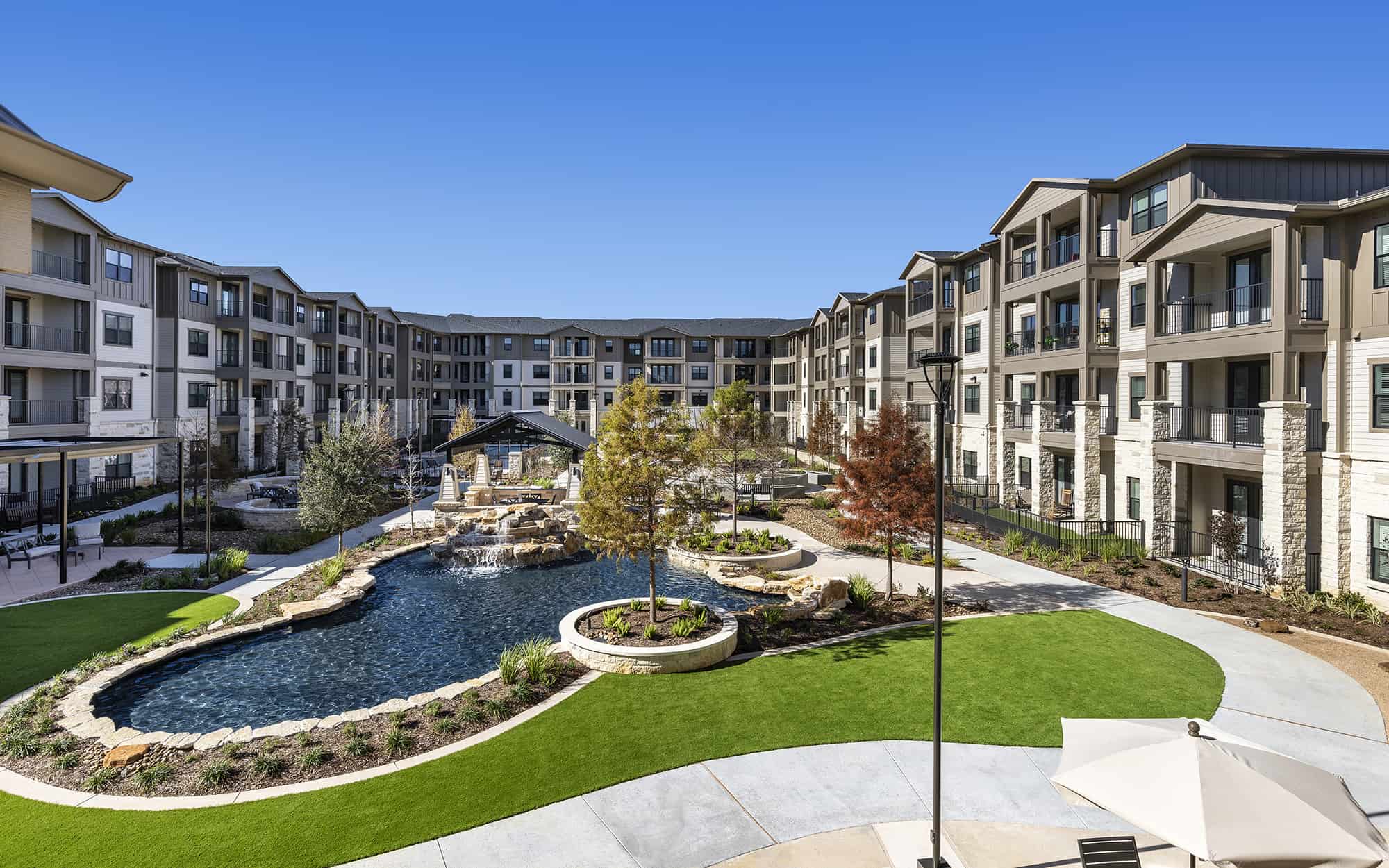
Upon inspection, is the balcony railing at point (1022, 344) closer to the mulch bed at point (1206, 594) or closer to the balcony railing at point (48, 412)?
the mulch bed at point (1206, 594)

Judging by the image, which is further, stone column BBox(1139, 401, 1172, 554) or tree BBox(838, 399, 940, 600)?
stone column BBox(1139, 401, 1172, 554)

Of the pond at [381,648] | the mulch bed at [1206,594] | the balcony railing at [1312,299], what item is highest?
the balcony railing at [1312,299]

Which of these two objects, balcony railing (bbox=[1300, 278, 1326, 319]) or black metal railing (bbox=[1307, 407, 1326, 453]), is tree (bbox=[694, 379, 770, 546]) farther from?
balcony railing (bbox=[1300, 278, 1326, 319])

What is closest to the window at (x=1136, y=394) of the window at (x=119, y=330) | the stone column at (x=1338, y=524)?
the stone column at (x=1338, y=524)

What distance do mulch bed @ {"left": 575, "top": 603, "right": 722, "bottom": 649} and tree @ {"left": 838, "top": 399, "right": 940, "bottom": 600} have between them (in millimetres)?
5068

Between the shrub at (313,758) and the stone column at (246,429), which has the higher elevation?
the stone column at (246,429)

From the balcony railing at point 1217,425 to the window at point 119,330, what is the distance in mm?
47547

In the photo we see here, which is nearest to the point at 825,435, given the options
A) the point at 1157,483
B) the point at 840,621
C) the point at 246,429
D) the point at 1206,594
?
the point at 1157,483

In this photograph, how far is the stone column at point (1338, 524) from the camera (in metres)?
17.8

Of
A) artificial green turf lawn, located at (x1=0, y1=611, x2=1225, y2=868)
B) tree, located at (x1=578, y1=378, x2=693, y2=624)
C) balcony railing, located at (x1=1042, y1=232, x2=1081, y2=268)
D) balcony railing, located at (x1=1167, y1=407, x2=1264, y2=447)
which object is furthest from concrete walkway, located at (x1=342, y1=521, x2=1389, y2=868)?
balcony railing, located at (x1=1042, y1=232, x2=1081, y2=268)

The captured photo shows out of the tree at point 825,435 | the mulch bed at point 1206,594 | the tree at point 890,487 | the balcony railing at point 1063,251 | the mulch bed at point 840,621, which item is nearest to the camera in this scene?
the mulch bed at point 840,621

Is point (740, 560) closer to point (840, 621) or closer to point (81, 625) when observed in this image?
point (840, 621)

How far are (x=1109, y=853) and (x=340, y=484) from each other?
23108mm

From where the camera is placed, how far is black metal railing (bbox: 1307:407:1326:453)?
18500mm
